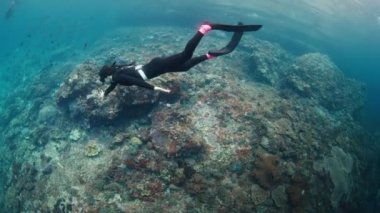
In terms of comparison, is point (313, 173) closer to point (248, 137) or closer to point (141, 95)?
point (248, 137)

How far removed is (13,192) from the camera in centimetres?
1322

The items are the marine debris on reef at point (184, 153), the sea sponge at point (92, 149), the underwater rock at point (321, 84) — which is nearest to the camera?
the marine debris on reef at point (184, 153)

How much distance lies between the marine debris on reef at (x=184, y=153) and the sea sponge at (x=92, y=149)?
41 millimetres

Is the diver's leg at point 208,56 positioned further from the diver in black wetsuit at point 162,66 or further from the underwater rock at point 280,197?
the underwater rock at point 280,197

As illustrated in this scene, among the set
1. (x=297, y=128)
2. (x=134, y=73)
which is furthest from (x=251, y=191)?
(x=134, y=73)

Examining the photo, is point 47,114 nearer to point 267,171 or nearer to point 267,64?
point 267,171

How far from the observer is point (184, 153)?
1092 cm

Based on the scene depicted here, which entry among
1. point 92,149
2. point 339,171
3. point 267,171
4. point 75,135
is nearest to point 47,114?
point 75,135

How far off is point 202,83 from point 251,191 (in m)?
6.33

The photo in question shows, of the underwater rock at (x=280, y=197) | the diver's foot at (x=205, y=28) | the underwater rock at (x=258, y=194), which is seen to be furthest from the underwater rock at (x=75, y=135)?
the diver's foot at (x=205, y=28)

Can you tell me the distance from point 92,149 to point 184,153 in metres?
3.89

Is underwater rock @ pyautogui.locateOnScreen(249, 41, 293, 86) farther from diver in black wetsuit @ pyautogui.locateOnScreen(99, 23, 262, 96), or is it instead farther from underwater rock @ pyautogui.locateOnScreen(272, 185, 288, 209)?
diver in black wetsuit @ pyautogui.locateOnScreen(99, 23, 262, 96)

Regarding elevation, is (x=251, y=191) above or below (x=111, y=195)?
above

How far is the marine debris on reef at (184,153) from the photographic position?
993cm
